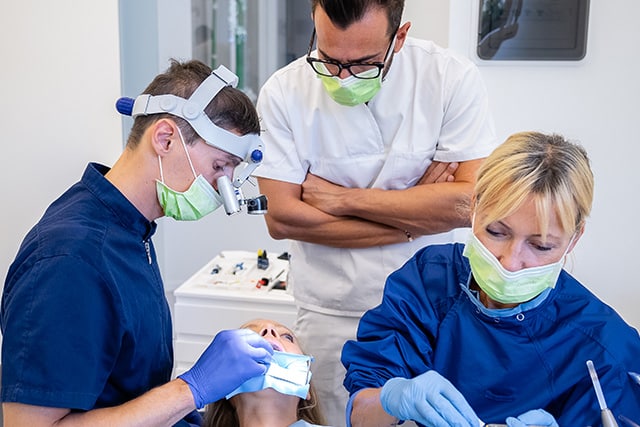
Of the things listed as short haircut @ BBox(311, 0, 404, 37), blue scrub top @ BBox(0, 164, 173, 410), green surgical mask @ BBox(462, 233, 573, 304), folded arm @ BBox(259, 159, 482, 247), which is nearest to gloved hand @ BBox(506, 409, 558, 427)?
green surgical mask @ BBox(462, 233, 573, 304)

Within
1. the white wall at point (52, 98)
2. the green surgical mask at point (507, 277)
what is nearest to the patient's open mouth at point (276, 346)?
the green surgical mask at point (507, 277)

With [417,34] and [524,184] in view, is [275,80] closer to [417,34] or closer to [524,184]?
[524,184]

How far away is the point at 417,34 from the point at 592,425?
187 centimetres

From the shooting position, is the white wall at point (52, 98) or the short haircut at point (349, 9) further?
the white wall at point (52, 98)

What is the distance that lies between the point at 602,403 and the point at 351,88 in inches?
33.8

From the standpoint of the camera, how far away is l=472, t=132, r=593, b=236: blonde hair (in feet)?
3.88

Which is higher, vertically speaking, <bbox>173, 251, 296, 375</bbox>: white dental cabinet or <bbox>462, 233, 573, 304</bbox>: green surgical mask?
<bbox>462, 233, 573, 304</bbox>: green surgical mask

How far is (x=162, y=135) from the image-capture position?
3.92 feet

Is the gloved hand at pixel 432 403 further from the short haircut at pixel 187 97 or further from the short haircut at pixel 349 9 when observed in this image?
the short haircut at pixel 349 9

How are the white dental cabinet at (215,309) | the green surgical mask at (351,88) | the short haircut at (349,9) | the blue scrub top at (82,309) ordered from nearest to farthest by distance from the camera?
the blue scrub top at (82,309), the short haircut at (349,9), the green surgical mask at (351,88), the white dental cabinet at (215,309)

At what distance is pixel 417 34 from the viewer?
8.76ft

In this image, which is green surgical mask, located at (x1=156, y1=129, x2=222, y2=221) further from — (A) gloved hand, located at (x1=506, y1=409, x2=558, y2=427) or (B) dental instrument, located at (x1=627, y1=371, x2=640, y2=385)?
(B) dental instrument, located at (x1=627, y1=371, x2=640, y2=385)

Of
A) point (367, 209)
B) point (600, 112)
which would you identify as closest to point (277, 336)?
point (367, 209)

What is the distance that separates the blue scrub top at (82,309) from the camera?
3.34 feet
